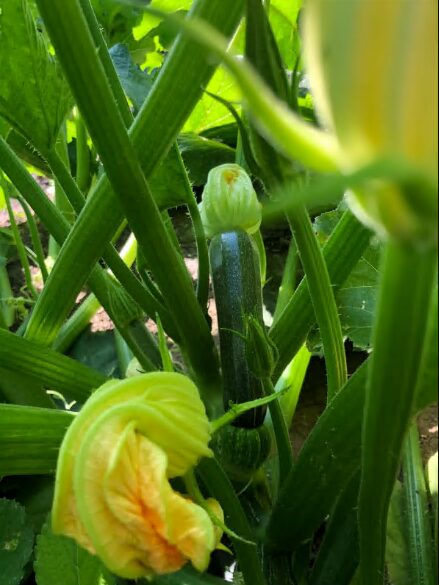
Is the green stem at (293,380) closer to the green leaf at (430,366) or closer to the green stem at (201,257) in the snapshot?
the green stem at (201,257)

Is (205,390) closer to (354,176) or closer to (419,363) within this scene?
(419,363)

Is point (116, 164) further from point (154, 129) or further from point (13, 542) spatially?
point (13, 542)

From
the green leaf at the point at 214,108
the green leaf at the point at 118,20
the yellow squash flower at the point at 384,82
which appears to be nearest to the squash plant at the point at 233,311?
the yellow squash flower at the point at 384,82

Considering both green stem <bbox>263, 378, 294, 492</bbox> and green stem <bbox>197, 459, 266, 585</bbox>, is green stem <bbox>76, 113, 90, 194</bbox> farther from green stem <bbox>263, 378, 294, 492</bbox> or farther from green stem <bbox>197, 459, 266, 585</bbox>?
green stem <bbox>197, 459, 266, 585</bbox>

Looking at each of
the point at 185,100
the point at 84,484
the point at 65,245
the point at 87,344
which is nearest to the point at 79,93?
the point at 185,100

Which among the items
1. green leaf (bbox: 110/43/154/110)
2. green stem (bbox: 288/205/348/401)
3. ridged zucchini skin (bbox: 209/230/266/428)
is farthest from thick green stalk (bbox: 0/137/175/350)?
green stem (bbox: 288/205/348/401)
